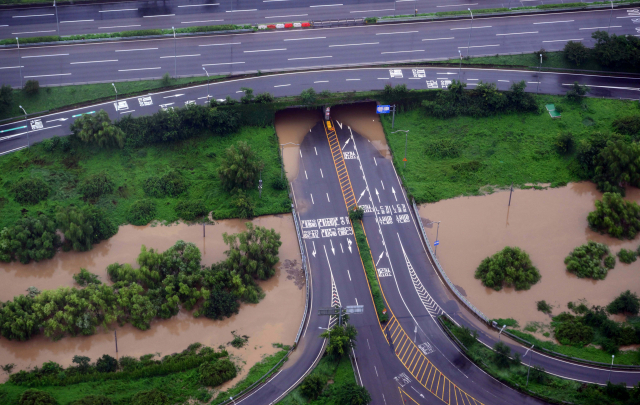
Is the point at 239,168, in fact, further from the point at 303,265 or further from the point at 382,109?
the point at 382,109

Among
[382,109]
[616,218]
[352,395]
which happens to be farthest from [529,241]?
[352,395]

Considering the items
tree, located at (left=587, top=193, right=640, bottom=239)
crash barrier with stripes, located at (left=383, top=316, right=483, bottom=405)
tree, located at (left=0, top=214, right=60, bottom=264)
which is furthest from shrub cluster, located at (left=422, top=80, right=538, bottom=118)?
tree, located at (left=0, top=214, right=60, bottom=264)

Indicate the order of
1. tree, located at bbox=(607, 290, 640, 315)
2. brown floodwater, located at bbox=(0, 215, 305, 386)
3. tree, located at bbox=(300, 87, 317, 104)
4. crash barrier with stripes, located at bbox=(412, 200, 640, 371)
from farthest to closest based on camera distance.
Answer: tree, located at bbox=(300, 87, 317, 104) < tree, located at bbox=(607, 290, 640, 315) < brown floodwater, located at bbox=(0, 215, 305, 386) < crash barrier with stripes, located at bbox=(412, 200, 640, 371)

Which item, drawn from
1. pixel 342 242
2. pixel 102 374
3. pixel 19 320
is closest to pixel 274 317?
pixel 342 242

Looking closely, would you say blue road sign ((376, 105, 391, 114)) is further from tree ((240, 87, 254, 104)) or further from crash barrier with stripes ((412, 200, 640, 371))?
tree ((240, 87, 254, 104))

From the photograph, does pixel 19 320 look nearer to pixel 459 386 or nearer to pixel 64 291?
pixel 64 291
